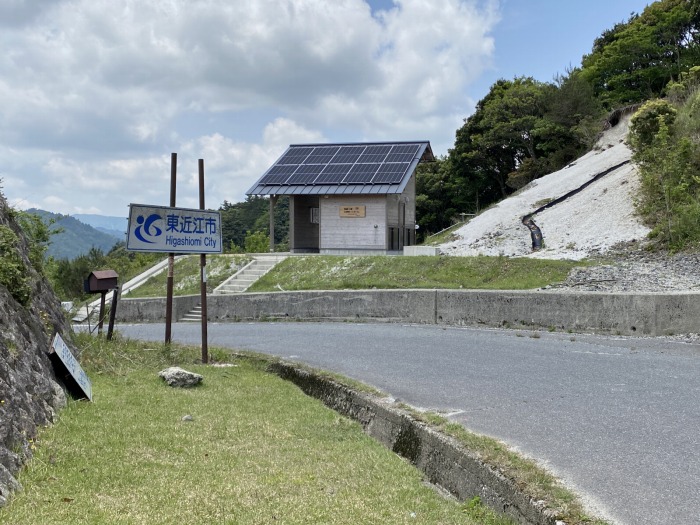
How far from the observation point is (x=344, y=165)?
3347 cm

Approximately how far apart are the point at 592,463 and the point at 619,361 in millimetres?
5297

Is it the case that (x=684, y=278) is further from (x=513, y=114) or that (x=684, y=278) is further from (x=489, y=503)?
(x=513, y=114)

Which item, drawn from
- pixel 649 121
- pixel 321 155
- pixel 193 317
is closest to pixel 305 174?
pixel 321 155

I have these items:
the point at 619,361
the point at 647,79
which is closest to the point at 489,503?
the point at 619,361

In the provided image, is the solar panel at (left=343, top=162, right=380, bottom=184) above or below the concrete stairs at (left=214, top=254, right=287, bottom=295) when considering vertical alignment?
above

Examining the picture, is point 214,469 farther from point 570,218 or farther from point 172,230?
point 570,218

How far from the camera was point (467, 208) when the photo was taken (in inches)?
2013

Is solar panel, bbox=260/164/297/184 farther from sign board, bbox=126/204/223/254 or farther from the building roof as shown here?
sign board, bbox=126/204/223/254

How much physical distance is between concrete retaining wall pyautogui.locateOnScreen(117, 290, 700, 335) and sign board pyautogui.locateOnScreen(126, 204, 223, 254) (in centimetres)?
679

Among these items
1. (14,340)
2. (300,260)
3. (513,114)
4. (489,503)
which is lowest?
(489,503)

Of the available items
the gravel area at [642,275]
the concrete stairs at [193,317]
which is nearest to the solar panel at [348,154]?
the concrete stairs at [193,317]

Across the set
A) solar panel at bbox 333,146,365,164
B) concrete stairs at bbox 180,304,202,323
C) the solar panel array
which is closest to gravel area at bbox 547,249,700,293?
concrete stairs at bbox 180,304,202,323

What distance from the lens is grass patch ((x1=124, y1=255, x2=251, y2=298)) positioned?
24234 millimetres

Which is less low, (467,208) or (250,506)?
(467,208)
